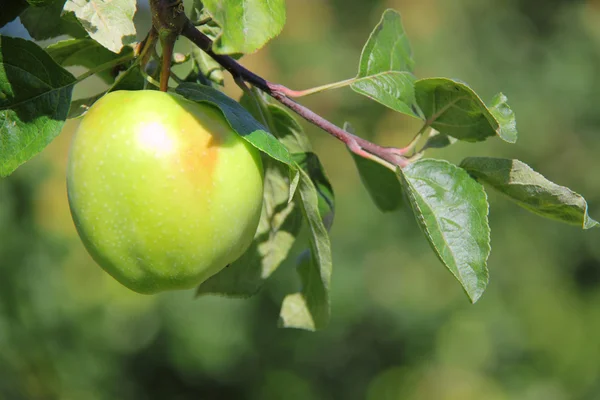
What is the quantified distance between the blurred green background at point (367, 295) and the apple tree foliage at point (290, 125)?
57.3 inches

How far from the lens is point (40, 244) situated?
2025mm

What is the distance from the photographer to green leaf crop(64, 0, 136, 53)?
1.58ft

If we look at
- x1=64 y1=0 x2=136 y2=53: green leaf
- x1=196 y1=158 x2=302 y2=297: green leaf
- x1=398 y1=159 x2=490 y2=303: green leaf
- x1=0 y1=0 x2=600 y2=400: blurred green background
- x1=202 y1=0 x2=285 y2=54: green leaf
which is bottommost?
x1=0 y1=0 x2=600 y2=400: blurred green background

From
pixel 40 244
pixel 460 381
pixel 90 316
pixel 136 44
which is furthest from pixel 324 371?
pixel 136 44

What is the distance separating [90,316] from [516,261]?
63.3 inches

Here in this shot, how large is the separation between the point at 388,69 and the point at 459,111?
0.08 meters

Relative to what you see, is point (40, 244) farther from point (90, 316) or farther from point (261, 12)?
point (261, 12)

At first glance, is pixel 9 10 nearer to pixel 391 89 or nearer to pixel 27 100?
pixel 27 100

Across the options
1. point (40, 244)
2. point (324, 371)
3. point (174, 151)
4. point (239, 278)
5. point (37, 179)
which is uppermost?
point (174, 151)

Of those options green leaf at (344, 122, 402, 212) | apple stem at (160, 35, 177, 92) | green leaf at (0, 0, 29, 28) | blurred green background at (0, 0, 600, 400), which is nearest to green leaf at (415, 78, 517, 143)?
green leaf at (344, 122, 402, 212)

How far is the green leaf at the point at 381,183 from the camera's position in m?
0.71

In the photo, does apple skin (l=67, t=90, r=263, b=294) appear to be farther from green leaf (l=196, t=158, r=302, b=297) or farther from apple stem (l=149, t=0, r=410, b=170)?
green leaf (l=196, t=158, r=302, b=297)

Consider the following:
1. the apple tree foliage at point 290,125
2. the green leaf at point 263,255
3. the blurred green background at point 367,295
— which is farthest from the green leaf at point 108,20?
the blurred green background at point 367,295

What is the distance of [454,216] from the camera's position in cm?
54
